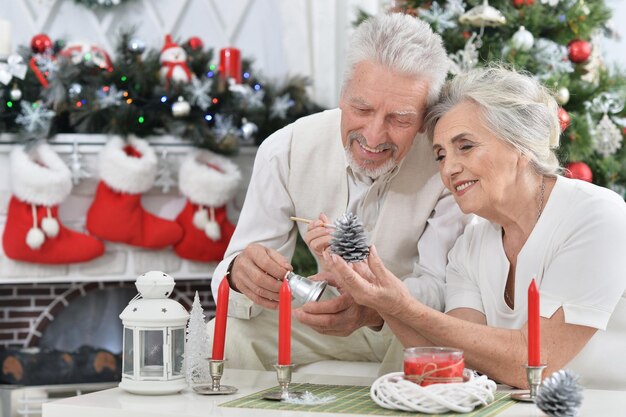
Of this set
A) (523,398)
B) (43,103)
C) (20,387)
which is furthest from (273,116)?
(523,398)

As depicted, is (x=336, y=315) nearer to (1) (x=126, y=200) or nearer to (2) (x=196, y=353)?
(2) (x=196, y=353)

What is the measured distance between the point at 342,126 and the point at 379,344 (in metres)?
0.54

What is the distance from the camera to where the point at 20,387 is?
10.4ft

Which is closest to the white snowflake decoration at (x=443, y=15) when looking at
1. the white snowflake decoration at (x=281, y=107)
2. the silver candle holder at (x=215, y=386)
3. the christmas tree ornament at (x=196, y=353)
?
the white snowflake decoration at (x=281, y=107)

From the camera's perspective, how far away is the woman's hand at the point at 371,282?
1604 millimetres

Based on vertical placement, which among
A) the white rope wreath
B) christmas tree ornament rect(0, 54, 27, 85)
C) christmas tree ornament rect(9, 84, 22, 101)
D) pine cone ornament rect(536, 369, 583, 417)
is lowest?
the white rope wreath

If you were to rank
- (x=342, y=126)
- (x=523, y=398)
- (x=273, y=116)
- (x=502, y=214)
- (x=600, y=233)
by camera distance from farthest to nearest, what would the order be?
(x=273, y=116) → (x=342, y=126) → (x=502, y=214) → (x=600, y=233) → (x=523, y=398)

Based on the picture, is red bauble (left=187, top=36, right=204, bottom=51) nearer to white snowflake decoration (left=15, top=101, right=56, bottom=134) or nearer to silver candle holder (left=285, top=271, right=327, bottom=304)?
white snowflake decoration (left=15, top=101, right=56, bottom=134)

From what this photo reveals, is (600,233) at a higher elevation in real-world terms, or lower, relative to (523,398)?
higher

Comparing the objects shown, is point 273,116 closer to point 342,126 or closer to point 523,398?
point 342,126

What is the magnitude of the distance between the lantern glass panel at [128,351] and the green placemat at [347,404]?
0.20 m

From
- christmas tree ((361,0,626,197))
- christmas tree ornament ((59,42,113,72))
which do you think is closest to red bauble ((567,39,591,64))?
christmas tree ((361,0,626,197))

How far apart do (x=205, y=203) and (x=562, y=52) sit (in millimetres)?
1213

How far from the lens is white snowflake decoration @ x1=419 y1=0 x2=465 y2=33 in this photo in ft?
9.28
